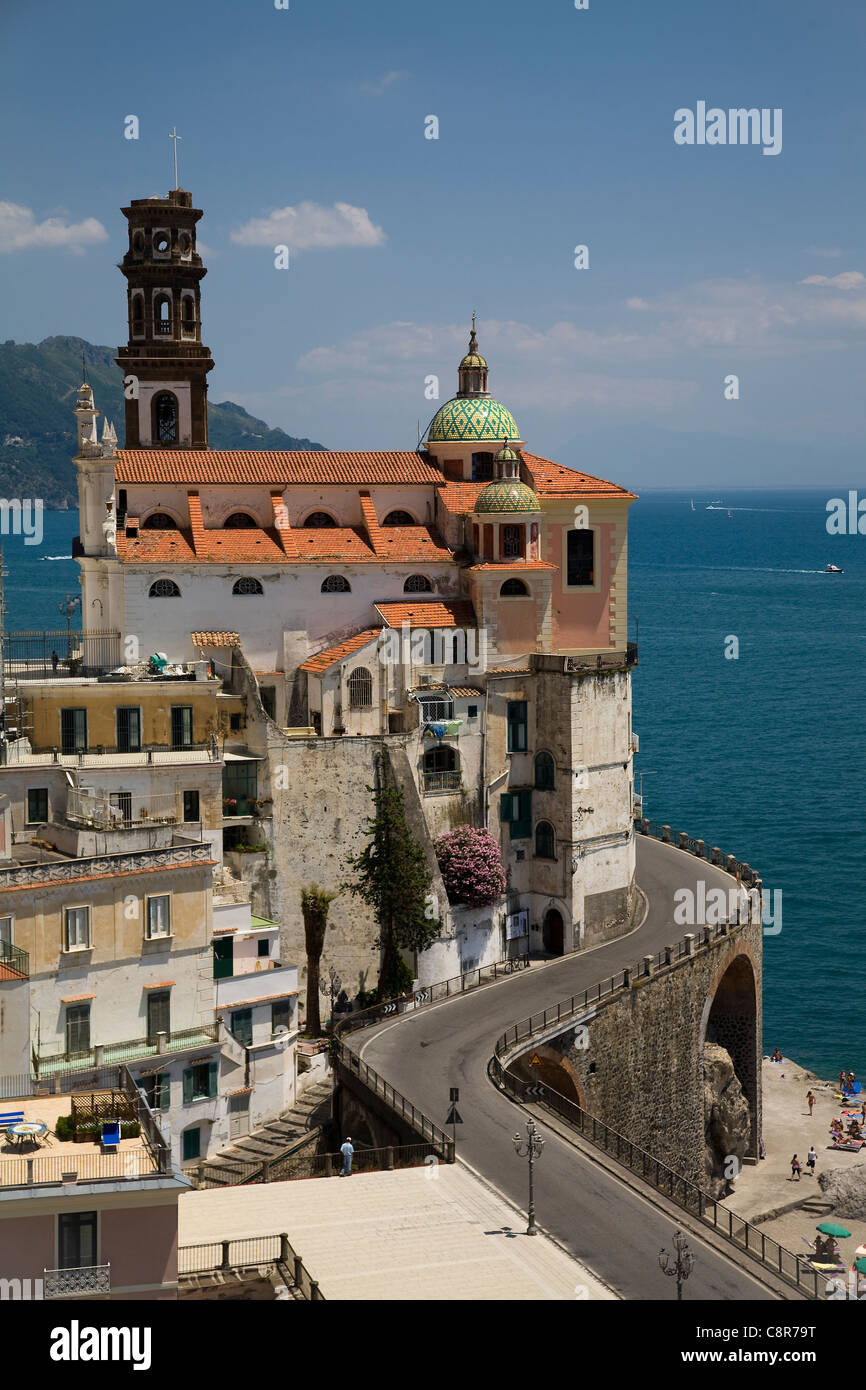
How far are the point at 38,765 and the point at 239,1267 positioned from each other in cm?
2219

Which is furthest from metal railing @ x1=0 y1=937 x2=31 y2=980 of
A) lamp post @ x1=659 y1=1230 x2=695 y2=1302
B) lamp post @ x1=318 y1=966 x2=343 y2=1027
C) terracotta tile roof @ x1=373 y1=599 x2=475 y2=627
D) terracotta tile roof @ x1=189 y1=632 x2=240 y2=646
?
terracotta tile roof @ x1=373 y1=599 x2=475 y2=627

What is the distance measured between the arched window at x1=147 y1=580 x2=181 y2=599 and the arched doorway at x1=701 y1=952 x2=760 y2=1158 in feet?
93.1

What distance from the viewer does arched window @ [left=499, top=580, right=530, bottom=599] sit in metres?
71.7

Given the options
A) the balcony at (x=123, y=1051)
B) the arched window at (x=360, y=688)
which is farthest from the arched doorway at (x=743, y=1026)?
the balcony at (x=123, y=1051)

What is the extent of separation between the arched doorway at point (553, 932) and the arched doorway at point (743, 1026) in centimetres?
810

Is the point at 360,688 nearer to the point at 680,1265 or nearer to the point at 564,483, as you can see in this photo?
the point at 564,483

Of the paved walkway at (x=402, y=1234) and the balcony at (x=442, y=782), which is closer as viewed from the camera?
the paved walkway at (x=402, y=1234)

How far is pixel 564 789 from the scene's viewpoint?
7119 centimetres

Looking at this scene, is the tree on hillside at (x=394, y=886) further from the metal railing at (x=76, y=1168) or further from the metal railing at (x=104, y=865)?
the metal railing at (x=76, y=1168)

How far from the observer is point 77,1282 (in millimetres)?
34844

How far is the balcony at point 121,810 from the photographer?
57.4 metres
